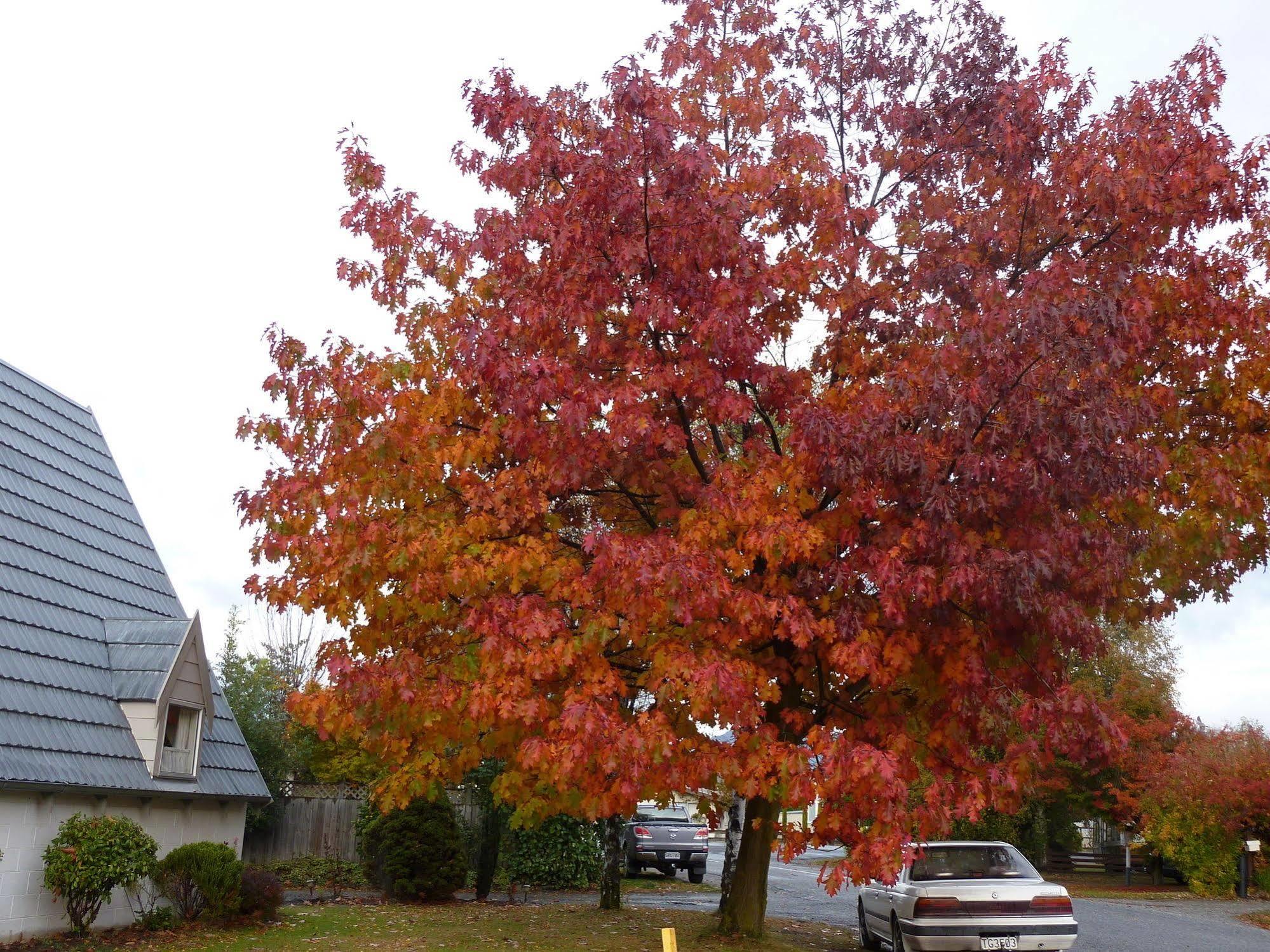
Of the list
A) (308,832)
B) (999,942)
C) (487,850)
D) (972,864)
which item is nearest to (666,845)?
(487,850)

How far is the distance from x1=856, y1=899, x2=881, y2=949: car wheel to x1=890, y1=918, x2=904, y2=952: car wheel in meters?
1.64

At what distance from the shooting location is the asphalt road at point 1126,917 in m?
18.0

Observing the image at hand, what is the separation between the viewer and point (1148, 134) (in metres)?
11.5

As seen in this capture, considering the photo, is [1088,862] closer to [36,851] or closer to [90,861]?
[90,861]

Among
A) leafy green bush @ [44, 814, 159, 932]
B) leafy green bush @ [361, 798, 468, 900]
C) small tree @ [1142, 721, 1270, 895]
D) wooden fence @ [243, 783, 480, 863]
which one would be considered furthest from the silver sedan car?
small tree @ [1142, 721, 1270, 895]

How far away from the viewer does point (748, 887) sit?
14.4 meters

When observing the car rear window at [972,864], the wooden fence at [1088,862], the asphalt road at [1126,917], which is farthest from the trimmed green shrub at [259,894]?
the wooden fence at [1088,862]

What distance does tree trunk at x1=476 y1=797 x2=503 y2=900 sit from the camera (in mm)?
21688

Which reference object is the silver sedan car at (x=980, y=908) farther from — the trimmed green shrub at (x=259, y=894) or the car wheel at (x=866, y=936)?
the trimmed green shrub at (x=259, y=894)

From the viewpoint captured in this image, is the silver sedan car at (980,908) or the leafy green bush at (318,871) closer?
the silver sedan car at (980,908)

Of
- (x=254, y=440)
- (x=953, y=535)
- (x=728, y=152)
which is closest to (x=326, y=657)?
(x=254, y=440)

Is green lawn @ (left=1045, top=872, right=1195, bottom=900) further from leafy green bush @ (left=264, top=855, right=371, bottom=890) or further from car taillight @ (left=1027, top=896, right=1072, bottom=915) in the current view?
leafy green bush @ (left=264, top=855, right=371, bottom=890)

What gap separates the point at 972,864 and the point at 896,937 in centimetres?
135

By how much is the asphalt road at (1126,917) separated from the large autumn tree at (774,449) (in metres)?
8.20
